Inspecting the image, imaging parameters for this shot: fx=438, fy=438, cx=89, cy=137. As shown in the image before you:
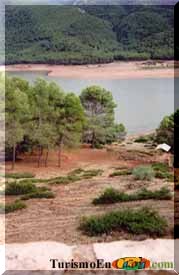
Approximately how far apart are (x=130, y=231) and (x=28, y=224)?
2.35 feet

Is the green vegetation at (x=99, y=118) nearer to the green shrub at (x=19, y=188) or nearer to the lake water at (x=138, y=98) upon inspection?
the lake water at (x=138, y=98)

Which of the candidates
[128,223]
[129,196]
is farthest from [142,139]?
[128,223]

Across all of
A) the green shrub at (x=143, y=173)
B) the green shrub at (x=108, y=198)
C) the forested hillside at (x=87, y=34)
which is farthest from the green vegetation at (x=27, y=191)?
the forested hillside at (x=87, y=34)

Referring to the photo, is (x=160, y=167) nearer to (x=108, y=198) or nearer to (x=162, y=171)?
(x=162, y=171)

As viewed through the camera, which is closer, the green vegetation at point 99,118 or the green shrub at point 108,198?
the green shrub at point 108,198

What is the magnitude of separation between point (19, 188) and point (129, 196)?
81cm

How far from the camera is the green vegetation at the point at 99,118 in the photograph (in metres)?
3.41

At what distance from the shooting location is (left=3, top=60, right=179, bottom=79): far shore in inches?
133

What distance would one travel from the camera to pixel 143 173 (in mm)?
3252

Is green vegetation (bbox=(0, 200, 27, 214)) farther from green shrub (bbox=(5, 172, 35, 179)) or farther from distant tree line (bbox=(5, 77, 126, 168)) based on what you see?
distant tree line (bbox=(5, 77, 126, 168))

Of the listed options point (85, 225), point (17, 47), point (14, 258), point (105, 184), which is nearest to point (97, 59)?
point (17, 47)

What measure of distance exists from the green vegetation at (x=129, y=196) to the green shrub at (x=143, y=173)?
0.36 ft

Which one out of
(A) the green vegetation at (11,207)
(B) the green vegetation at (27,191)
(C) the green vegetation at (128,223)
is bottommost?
(C) the green vegetation at (128,223)

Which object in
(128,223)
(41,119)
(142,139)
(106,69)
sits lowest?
(128,223)
